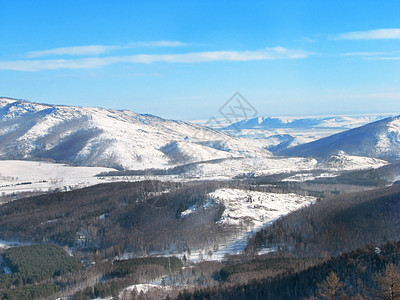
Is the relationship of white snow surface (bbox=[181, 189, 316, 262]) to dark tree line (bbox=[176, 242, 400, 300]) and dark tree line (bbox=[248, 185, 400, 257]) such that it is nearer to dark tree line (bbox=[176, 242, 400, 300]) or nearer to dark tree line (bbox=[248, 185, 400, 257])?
dark tree line (bbox=[248, 185, 400, 257])

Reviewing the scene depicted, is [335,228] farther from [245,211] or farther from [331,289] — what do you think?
[331,289]

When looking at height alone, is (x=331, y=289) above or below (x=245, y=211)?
below

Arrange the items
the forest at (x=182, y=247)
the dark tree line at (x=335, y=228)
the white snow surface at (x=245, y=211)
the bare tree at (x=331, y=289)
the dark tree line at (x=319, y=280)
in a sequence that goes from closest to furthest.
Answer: the bare tree at (x=331, y=289)
the dark tree line at (x=319, y=280)
the forest at (x=182, y=247)
the dark tree line at (x=335, y=228)
the white snow surface at (x=245, y=211)

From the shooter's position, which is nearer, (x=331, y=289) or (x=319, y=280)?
(x=331, y=289)

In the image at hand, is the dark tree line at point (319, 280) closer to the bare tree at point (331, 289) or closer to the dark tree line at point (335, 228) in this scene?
the bare tree at point (331, 289)

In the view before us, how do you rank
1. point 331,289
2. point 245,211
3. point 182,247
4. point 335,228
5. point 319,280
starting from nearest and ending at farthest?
1. point 331,289
2. point 319,280
3. point 335,228
4. point 182,247
5. point 245,211

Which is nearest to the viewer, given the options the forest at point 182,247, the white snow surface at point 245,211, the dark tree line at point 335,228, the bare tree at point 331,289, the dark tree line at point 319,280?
the bare tree at point 331,289

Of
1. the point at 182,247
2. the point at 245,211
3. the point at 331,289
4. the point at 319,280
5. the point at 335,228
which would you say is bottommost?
the point at 182,247

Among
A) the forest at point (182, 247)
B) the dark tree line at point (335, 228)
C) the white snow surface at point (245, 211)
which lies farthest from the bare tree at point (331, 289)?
the white snow surface at point (245, 211)

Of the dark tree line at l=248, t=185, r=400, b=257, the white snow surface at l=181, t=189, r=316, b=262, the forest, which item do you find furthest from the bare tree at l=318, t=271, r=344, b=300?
the white snow surface at l=181, t=189, r=316, b=262

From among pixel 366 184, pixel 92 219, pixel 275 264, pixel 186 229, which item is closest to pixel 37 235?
pixel 92 219

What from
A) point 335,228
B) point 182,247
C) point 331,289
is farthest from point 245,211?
point 331,289

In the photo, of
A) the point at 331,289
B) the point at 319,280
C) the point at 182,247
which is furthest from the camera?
the point at 182,247
